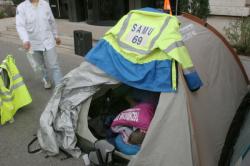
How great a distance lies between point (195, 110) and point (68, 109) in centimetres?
149

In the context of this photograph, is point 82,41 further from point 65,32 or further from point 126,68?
point 126,68

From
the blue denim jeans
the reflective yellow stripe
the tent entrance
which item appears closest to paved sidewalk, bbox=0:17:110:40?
the blue denim jeans

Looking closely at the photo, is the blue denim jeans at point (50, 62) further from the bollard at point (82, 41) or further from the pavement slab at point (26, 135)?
the bollard at point (82, 41)

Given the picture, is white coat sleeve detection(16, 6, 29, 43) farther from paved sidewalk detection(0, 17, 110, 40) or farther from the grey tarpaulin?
paved sidewalk detection(0, 17, 110, 40)

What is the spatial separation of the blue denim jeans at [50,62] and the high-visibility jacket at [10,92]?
0.69 m

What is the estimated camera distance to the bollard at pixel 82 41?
24.2ft

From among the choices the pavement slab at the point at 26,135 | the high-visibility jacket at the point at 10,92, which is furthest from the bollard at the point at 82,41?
the high-visibility jacket at the point at 10,92

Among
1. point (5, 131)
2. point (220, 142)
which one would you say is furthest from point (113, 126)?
point (5, 131)

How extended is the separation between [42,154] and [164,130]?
159cm

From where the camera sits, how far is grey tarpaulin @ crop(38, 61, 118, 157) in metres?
3.44

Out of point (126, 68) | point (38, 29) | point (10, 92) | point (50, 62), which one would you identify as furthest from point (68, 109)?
point (38, 29)

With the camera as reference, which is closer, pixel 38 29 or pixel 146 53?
pixel 146 53

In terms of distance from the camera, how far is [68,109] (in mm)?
3535

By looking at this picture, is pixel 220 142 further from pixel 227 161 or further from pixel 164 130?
pixel 164 130
